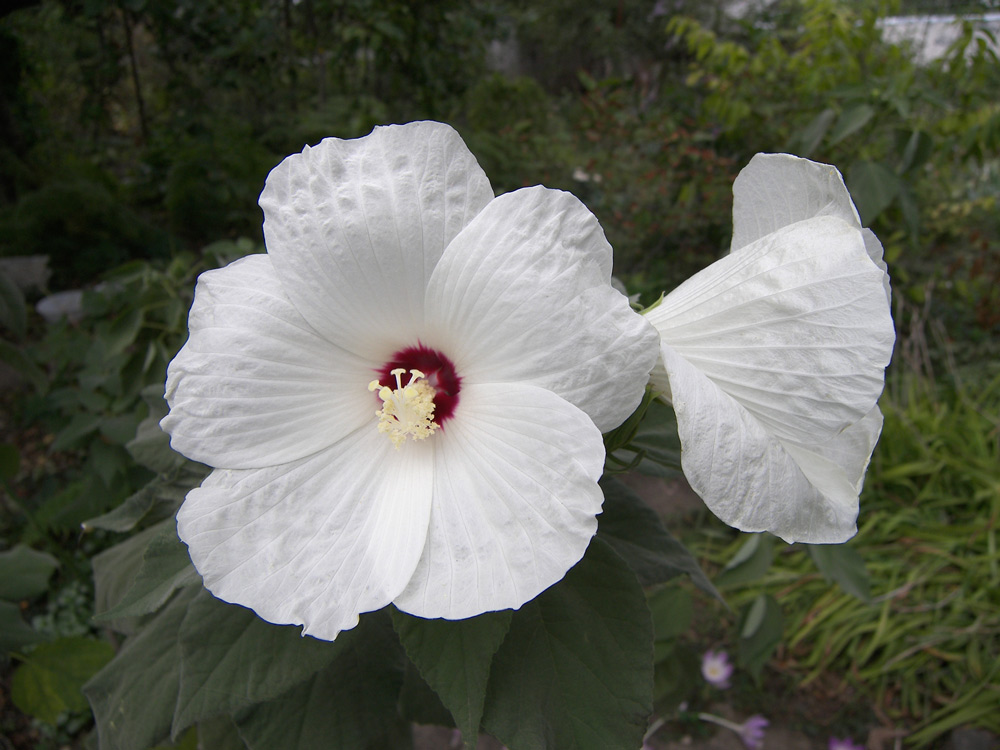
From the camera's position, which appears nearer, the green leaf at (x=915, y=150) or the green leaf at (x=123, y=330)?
the green leaf at (x=123, y=330)

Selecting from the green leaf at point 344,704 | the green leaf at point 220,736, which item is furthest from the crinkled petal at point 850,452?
the green leaf at point 220,736

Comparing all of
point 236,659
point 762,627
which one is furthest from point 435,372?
point 762,627

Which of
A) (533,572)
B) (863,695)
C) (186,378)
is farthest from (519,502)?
(863,695)

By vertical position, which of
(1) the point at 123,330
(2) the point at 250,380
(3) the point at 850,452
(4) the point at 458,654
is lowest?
(1) the point at 123,330

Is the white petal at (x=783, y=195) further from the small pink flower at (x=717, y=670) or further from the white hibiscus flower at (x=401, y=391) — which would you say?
the small pink flower at (x=717, y=670)

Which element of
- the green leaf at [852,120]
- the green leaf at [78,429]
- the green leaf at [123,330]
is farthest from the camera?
the green leaf at [852,120]

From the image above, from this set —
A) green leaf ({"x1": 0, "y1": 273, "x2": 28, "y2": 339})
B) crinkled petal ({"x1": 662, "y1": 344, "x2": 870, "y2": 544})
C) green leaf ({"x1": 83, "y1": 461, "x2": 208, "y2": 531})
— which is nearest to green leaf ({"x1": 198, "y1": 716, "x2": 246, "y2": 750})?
green leaf ({"x1": 83, "y1": 461, "x2": 208, "y2": 531})

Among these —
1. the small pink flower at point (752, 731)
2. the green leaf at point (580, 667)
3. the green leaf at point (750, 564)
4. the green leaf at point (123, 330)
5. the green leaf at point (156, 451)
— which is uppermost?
the green leaf at point (156, 451)

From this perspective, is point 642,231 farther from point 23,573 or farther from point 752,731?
point 23,573

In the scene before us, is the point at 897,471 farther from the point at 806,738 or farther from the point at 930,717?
the point at 806,738
